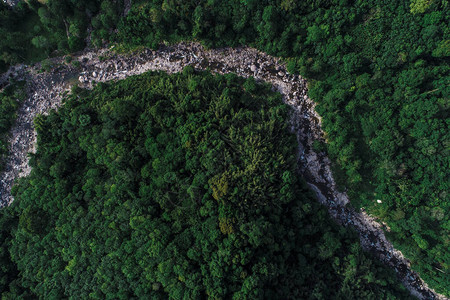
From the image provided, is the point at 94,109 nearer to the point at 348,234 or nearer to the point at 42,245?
the point at 42,245

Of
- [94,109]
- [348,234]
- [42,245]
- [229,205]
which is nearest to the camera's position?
[229,205]

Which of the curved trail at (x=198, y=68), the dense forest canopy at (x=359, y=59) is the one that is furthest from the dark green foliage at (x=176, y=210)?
the dense forest canopy at (x=359, y=59)

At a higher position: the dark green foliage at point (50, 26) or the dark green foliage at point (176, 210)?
the dark green foliage at point (50, 26)

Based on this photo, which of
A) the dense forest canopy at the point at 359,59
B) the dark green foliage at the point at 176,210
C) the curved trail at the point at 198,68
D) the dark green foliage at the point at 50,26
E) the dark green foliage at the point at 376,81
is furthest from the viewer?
the dark green foliage at the point at 50,26

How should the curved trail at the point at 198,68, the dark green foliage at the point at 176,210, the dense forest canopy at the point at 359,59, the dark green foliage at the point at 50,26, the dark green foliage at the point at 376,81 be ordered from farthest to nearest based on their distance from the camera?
the dark green foliage at the point at 50,26 < the curved trail at the point at 198,68 < the dense forest canopy at the point at 359,59 < the dark green foliage at the point at 376,81 < the dark green foliage at the point at 176,210

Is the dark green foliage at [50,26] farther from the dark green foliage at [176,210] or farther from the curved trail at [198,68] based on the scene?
the dark green foliage at [176,210]

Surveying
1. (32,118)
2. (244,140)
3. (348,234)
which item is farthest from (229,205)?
(32,118)
